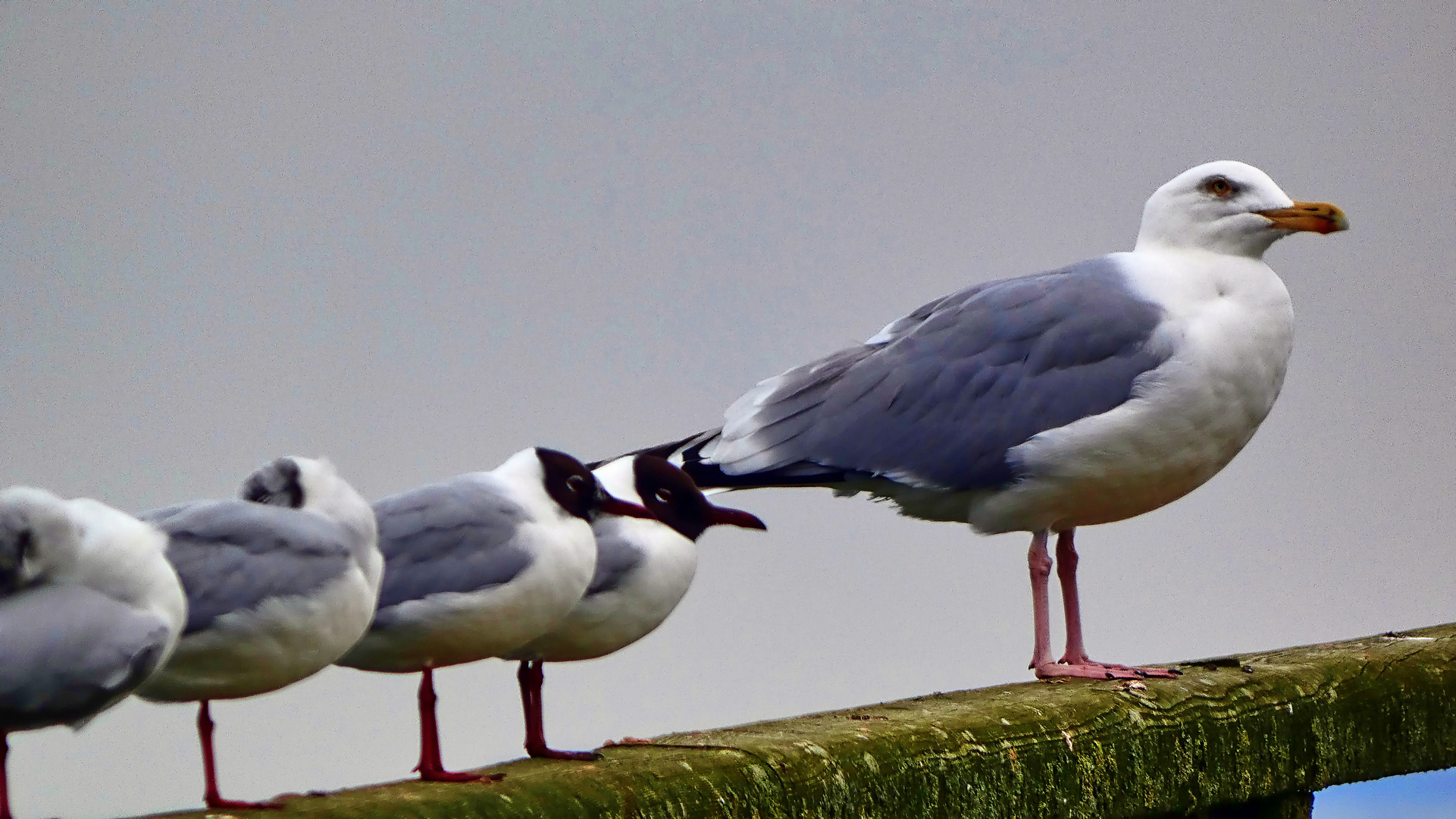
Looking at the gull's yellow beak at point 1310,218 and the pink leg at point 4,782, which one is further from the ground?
the gull's yellow beak at point 1310,218

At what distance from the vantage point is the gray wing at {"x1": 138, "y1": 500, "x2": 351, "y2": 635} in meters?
2.84

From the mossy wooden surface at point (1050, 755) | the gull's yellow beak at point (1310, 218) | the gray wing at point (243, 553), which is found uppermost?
the gull's yellow beak at point (1310, 218)

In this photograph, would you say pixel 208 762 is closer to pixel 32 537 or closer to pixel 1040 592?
pixel 32 537

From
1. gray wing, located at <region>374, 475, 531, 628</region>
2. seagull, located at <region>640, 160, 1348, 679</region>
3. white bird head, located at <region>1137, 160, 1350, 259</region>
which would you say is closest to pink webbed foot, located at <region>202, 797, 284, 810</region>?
gray wing, located at <region>374, 475, 531, 628</region>

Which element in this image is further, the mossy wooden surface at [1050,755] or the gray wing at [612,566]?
the gray wing at [612,566]

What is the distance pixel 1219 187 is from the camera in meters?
4.64

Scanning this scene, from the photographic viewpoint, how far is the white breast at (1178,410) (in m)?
4.34

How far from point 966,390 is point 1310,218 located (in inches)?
36.3

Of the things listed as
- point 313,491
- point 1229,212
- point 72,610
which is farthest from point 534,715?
point 1229,212

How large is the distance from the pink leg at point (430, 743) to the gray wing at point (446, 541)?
16 cm

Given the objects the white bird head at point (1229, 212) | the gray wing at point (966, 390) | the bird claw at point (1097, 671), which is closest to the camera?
the bird claw at point (1097, 671)

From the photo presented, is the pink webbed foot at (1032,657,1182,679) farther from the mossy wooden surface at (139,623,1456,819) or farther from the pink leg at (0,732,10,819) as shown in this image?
the pink leg at (0,732,10,819)

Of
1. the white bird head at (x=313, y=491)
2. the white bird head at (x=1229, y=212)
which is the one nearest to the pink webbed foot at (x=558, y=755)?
the white bird head at (x=313, y=491)

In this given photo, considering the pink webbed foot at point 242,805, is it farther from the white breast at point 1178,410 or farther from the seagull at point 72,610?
the white breast at point 1178,410
